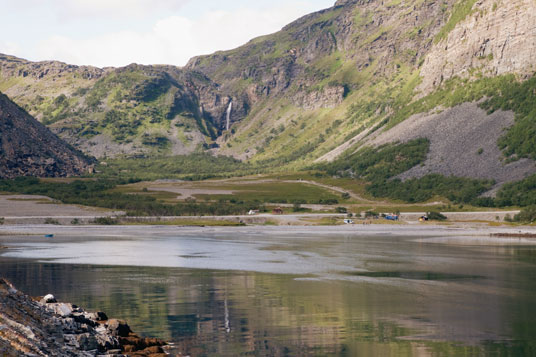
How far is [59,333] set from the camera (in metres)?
25.4

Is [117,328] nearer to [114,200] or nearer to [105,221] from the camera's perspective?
[105,221]

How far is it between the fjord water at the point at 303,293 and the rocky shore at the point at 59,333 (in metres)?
2.57

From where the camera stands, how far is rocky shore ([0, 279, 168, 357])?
21.6m

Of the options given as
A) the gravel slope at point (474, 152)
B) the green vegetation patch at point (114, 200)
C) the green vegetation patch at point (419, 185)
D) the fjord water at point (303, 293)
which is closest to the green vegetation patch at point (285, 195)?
the green vegetation patch at point (114, 200)

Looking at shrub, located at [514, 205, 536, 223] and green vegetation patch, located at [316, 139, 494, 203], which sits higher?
green vegetation patch, located at [316, 139, 494, 203]

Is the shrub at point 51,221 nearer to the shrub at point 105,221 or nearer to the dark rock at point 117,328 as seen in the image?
the shrub at point 105,221

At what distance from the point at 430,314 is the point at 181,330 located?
15266 millimetres

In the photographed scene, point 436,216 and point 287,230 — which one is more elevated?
point 436,216

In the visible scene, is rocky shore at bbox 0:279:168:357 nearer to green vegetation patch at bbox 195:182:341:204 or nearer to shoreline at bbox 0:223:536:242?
shoreline at bbox 0:223:536:242

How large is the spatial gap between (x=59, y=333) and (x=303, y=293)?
74.0ft

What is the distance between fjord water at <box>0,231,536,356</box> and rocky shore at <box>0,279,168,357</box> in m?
2.57

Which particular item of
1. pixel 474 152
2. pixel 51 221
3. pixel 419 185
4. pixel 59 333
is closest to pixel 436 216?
pixel 419 185

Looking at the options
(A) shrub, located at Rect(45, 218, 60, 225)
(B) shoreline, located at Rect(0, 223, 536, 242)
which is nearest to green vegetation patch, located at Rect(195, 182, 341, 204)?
(B) shoreline, located at Rect(0, 223, 536, 242)

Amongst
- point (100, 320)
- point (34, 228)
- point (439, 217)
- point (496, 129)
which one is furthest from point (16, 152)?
point (100, 320)
